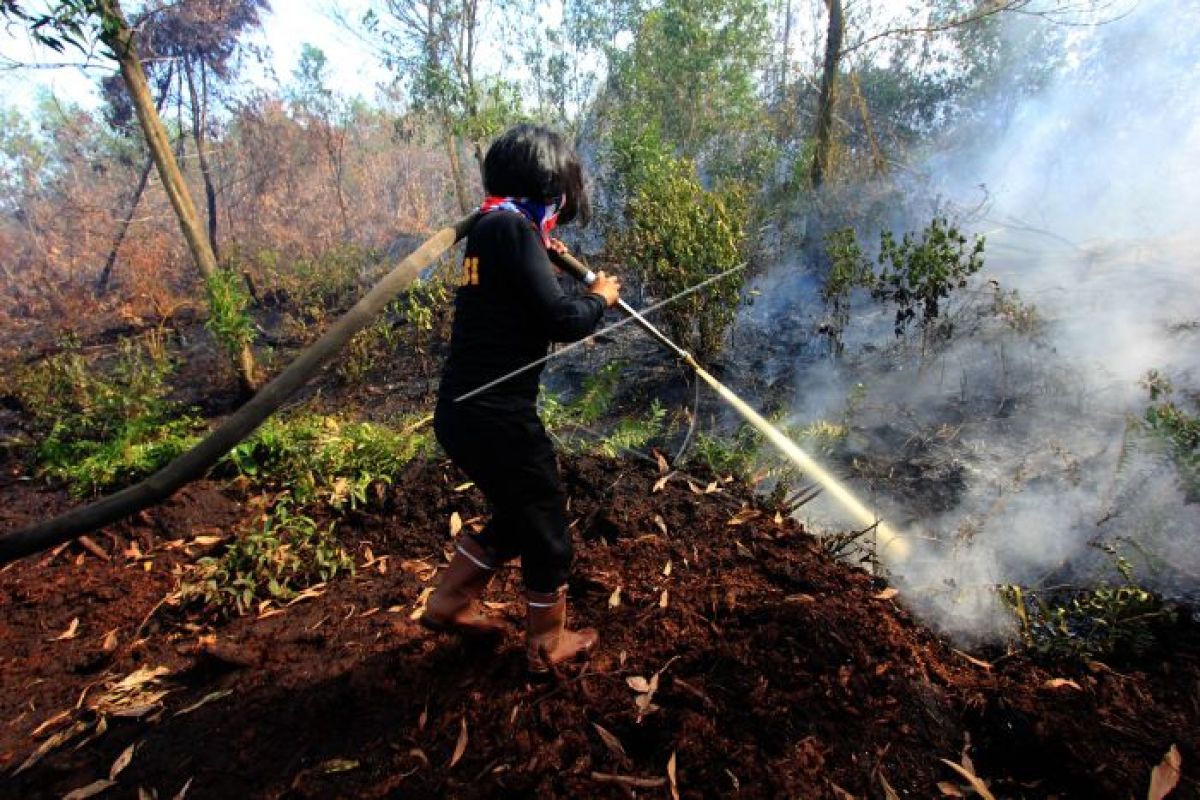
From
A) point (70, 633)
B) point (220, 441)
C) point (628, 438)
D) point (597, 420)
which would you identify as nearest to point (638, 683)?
point (220, 441)

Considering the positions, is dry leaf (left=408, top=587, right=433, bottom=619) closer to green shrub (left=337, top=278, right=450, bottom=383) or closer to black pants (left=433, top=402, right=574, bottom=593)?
black pants (left=433, top=402, right=574, bottom=593)

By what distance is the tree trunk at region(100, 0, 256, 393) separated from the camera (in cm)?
483

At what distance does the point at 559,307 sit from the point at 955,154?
1145cm

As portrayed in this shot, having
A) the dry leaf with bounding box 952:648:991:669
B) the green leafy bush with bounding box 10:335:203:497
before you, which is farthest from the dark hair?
the green leafy bush with bounding box 10:335:203:497

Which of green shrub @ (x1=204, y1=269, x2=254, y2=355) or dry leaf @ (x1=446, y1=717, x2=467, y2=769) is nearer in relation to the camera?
dry leaf @ (x1=446, y1=717, x2=467, y2=769)

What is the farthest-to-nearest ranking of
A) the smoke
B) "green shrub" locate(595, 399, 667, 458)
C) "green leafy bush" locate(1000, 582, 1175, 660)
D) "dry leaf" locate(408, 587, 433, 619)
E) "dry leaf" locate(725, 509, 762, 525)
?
"green shrub" locate(595, 399, 667, 458) → "dry leaf" locate(725, 509, 762, 525) → the smoke → "dry leaf" locate(408, 587, 433, 619) → "green leafy bush" locate(1000, 582, 1175, 660)

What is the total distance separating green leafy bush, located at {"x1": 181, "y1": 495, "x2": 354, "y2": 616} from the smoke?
2.68 meters

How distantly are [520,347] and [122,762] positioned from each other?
6.07 ft

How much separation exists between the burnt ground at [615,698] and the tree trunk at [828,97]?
227 inches

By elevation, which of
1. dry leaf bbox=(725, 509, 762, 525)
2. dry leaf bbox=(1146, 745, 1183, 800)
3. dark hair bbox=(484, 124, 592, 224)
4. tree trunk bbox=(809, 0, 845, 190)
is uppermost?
tree trunk bbox=(809, 0, 845, 190)

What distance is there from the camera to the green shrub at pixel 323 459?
3.47 meters

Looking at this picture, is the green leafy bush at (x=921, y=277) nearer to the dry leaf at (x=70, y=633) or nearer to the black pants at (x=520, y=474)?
the black pants at (x=520, y=474)

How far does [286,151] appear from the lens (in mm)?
14461

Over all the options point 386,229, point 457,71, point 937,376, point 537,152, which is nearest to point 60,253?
point 386,229
